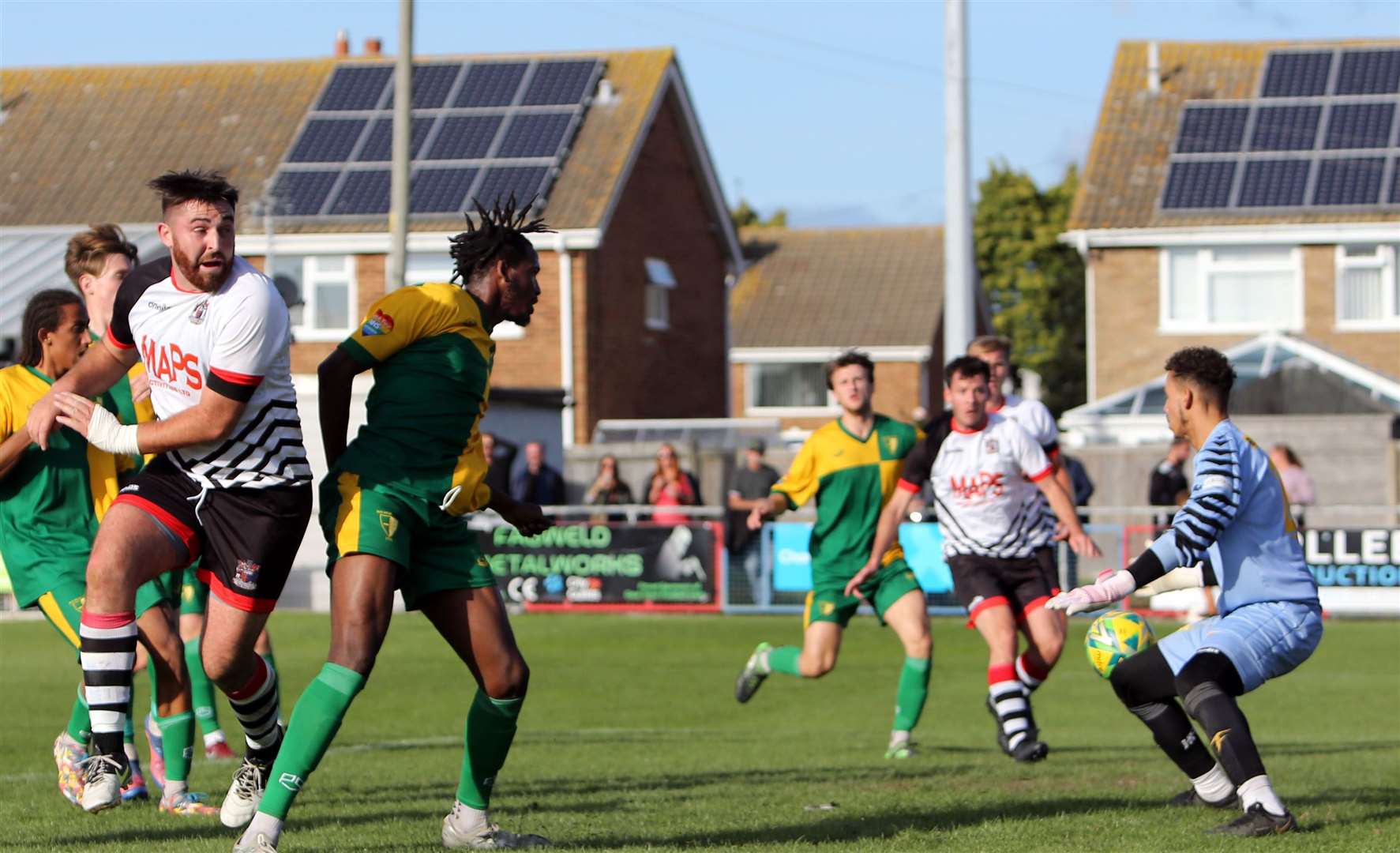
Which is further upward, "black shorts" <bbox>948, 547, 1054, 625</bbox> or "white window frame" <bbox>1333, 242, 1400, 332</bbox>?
"white window frame" <bbox>1333, 242, 1400, 332</bbox>

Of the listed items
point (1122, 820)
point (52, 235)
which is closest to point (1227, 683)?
point (1122, 820)

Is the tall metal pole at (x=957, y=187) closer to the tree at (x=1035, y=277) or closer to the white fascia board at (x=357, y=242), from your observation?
the white fascia board at (x=357, y=242)

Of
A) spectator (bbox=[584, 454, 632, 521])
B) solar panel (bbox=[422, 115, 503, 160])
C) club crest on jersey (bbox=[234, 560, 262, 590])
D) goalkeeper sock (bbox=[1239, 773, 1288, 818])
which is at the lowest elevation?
goalkeeper sock (bbox=[1239, 773, 1288, 818])

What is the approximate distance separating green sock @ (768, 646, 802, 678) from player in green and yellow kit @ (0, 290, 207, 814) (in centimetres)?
408

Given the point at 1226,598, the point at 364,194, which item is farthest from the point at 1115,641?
the point at 364,194

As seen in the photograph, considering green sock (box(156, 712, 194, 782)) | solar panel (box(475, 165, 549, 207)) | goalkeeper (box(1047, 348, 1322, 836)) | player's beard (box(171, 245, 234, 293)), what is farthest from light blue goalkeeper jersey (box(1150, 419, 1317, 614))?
solar panel (box(475, 165, 549, 207))

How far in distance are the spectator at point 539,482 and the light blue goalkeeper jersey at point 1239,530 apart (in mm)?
15645

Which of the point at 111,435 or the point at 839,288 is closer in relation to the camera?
the point at 111,435

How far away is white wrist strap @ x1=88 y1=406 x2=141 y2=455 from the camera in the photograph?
20.6ft

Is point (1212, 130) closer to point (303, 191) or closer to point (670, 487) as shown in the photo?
point (303, 191)

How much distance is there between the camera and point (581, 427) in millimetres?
35438

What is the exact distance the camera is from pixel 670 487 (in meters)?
22.6

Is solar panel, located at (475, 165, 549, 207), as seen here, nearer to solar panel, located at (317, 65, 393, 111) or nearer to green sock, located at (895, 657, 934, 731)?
solar panel, located at (317, 65, 393, 111)

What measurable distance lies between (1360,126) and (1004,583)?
27080mm
